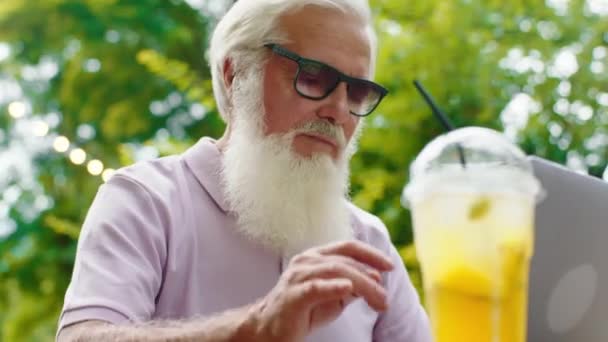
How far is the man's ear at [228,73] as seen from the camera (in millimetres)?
1479

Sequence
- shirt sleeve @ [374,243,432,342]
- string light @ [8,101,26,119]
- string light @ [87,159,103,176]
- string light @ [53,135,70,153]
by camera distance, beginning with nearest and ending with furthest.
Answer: shirt sleeve @ [374,243,432,342] → string light @ [87,159,103,176] → string light @ [53,135,70,153] → string light @ [8,101,26,119]

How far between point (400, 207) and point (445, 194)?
1709 millimetres

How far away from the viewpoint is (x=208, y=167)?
140cm

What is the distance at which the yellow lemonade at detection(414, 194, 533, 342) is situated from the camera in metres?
0.74

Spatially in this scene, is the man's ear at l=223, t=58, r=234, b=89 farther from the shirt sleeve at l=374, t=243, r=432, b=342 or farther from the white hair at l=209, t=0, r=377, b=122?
the shirt sleeve at l=374, t=243, r=432, b=342

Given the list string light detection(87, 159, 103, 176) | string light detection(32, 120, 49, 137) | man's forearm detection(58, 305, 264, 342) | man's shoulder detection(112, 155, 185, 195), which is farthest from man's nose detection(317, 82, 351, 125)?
string light detection(32, 120, 49, 137)

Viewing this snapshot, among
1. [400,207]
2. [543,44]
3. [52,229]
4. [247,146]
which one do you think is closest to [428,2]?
[543,44]

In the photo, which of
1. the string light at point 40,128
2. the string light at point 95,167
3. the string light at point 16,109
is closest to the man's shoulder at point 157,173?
the string light at point 95,167

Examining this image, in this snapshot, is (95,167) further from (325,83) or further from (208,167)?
(325,83)

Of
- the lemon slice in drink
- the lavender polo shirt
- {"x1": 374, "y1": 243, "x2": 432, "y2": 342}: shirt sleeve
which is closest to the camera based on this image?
the lemon slice in drink

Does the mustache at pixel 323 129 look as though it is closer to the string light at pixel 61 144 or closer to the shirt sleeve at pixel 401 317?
the shirt sleeve at pixel 401 317

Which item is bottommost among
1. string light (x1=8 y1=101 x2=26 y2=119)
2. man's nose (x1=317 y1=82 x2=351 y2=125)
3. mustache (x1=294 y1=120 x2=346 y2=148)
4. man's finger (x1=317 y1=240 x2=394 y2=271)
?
string light (x1=8 y1=101 x2=26 y2=119)

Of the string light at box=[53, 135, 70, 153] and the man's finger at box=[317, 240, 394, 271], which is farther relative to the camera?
the string light at box=[53, 135, 70, 153]

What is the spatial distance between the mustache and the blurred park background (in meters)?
0.90
